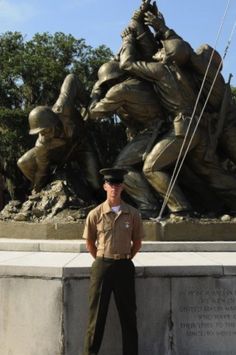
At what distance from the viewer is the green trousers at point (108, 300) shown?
411cm

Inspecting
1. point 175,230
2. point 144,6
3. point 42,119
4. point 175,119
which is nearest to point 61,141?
point 42,119

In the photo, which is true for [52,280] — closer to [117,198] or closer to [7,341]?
[7,341]

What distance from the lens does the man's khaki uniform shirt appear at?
13.7 feet

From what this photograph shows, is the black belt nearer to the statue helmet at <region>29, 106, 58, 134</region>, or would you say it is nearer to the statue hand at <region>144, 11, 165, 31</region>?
the statue helmet at <region>29, 106, 58, 134</region>

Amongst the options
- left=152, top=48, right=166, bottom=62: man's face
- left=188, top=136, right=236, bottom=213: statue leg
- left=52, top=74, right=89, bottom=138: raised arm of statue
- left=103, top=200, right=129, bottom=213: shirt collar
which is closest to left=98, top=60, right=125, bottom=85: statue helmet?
left=52, top=74, right=89, bottom=138: raised arm of statue

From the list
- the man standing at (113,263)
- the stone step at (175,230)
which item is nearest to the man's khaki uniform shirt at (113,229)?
the man standing at (113,263)

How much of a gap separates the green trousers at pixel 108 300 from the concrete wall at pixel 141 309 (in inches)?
15.3

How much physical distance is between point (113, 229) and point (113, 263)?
277mm

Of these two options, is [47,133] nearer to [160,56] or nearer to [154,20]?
[160,56]

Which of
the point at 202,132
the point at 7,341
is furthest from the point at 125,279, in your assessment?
the point at 202,132

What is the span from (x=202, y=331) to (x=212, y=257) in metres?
0.98

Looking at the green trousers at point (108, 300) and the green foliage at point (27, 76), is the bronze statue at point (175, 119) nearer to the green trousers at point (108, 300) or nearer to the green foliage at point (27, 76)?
the green trousers at point (108, 300)

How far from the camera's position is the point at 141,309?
15.4 feet

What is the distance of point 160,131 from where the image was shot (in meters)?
7.53
